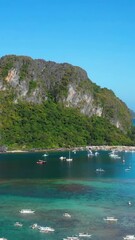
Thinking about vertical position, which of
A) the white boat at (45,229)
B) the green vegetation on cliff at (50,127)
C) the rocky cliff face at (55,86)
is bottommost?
the white boat at (45,229)

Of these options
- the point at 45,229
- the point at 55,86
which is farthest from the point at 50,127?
A: the point at 45,229

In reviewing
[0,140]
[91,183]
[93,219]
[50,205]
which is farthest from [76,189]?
[0,140]

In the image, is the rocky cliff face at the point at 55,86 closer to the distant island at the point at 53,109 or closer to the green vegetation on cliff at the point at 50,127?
the distant island at the point at 53,109

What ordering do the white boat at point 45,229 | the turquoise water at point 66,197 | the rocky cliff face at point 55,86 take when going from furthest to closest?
the rocky cliff face at point 55,86, the turquoise water at point 66,197, the white boat at point 45,229

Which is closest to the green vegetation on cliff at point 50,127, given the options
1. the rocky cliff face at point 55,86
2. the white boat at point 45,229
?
the rocky cliff face at point 55,86

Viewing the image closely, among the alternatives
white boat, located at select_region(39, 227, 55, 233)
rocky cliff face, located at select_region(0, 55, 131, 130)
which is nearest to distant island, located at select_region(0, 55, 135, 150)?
rocky cliff face, located at select_region(0, 55, 131, 130)

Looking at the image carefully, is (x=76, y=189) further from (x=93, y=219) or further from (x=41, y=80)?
(x=41, y=80)
